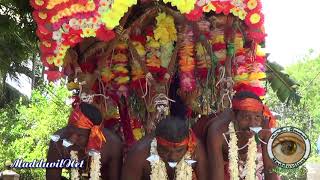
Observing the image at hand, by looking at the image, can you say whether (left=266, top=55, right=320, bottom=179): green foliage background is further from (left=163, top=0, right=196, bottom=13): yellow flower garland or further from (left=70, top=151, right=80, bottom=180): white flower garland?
(left=70, top=151, right=80, bottom=180): white flower garland

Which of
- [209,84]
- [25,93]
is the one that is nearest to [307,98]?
[25,93]

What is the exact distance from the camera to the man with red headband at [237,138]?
499 cm

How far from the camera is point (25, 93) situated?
20531mm

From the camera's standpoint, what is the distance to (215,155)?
4969mm

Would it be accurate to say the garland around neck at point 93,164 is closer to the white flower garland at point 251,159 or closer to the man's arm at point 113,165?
the man's arm at point 113,165

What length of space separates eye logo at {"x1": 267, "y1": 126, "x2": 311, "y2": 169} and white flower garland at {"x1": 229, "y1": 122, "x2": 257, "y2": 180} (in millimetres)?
465

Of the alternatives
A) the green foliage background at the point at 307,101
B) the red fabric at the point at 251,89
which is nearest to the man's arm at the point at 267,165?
the red fabric at the point at 251,89

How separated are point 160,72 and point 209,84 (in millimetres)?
508

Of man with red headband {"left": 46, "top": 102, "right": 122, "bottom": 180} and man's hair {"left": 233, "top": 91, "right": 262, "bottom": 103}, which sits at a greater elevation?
man's hair {"left": 233, "top": 91, "right": 262, "bottom": 103}

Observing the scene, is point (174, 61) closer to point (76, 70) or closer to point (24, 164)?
point (76, 70)

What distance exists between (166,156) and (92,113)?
82 cm

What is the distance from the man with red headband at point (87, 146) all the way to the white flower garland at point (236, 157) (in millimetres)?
1019

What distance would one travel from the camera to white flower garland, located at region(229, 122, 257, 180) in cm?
501

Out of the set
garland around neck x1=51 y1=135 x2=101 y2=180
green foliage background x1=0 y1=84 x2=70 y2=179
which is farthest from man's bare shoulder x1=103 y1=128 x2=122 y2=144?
green foliage background x1=0 y1=84 x2=70 y2=179
